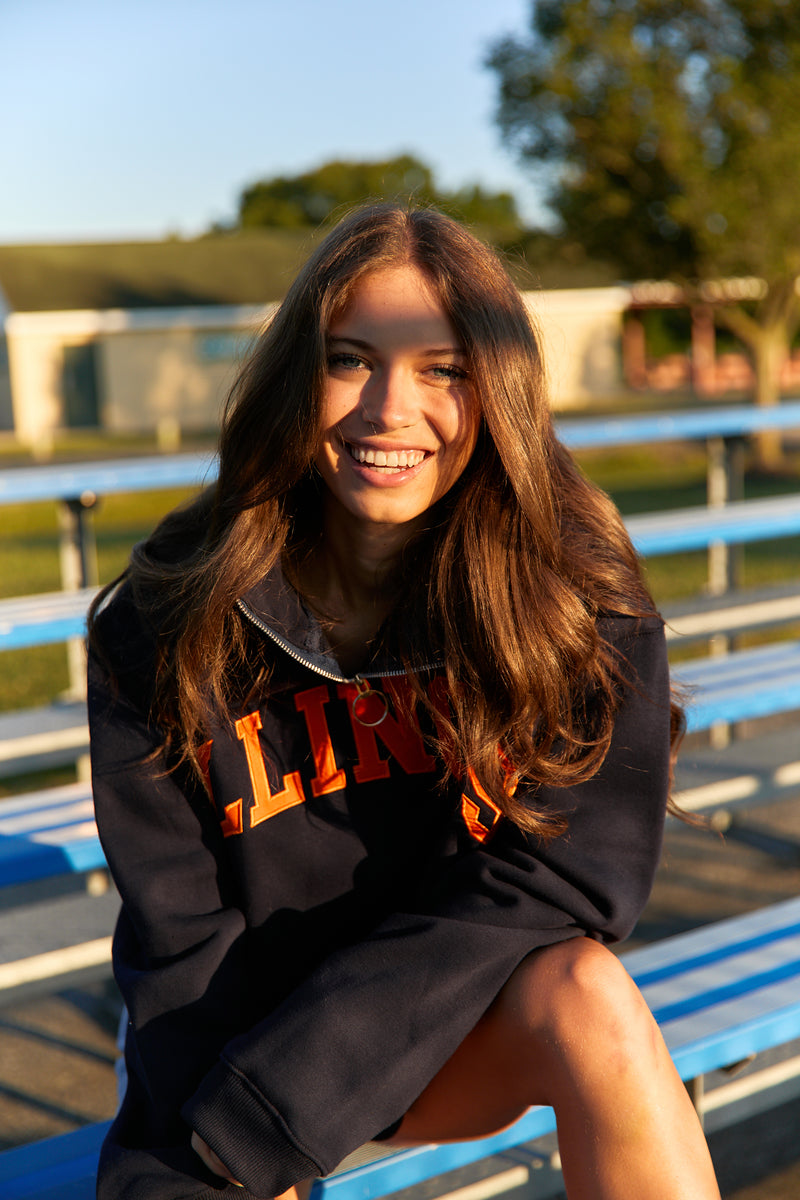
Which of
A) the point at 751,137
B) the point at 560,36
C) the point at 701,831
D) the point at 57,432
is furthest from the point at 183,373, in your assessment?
the point at 701,831

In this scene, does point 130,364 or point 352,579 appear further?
point 130,364

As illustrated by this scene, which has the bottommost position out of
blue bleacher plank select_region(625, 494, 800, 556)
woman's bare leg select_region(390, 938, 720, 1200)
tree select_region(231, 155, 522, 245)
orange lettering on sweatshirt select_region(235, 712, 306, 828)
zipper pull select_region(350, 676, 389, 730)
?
woman's bare leg select_region(390, 938, 720, 1200)

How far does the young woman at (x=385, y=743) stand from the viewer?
4.65 feet

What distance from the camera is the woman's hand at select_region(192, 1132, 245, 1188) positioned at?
4.38ft

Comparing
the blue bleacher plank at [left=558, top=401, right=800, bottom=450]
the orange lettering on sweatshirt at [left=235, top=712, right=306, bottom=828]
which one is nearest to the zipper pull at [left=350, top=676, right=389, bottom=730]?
the orange lettering on sweatshirt at [left=235, top=712, right=306, bottom=828]

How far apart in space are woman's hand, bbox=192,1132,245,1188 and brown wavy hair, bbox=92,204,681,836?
458 millimetres

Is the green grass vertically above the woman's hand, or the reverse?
the woman's hand

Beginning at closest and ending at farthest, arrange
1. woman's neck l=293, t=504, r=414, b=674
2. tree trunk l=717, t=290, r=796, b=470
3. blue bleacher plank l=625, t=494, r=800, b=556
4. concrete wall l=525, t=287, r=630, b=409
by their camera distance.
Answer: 1. woman's neck l=293, t=504, r=414, b=674
2. blue bleacher plank l=625, t=494, r=800, b=556
3. tree trunk l=717, t=290, r=796, b=470
4. concrete wall l=525, t=287, r=630, b=409

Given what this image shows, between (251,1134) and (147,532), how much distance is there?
10.8 meters

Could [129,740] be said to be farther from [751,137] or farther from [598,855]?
[751,137]

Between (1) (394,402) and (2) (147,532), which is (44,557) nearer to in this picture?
(2) (147,532)

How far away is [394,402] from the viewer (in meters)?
1.53

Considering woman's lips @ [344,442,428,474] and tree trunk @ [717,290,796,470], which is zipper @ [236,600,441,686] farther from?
tree trunk @ [717,290,796,470]

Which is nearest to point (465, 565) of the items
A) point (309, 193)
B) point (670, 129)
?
point (670, 129)
